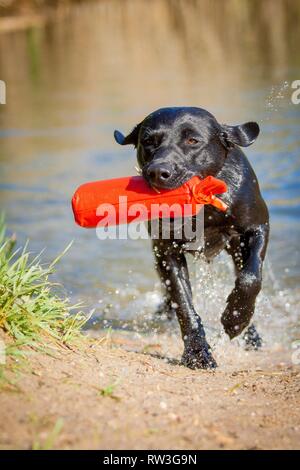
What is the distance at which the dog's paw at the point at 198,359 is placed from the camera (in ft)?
16.8

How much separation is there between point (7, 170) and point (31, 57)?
594 inches

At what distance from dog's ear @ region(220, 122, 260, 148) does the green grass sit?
1.57 m

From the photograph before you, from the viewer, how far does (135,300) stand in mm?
7113

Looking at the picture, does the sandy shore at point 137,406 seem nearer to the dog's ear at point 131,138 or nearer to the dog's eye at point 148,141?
the dog's eye at point 148,141

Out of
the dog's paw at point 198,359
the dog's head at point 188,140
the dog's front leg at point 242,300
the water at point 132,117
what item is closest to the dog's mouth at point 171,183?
the dog's head at point 188,140

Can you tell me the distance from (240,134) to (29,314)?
2058mm

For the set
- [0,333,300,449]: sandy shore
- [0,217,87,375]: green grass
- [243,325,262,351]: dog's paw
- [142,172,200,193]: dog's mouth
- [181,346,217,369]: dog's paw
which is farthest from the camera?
[243,325,262,351]: dog's paw

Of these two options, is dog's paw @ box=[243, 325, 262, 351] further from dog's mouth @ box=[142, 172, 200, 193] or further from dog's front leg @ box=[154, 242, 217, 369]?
dog's mouth @ box=[142, 172, 200, 193]

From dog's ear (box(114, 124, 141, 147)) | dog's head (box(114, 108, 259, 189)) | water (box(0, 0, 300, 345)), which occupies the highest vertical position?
water (box(0, 0, 300, 345))

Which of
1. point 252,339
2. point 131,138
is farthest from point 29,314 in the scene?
point 252,339

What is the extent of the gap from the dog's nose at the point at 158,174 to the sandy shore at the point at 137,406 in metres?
0.98

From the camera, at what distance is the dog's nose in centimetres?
484

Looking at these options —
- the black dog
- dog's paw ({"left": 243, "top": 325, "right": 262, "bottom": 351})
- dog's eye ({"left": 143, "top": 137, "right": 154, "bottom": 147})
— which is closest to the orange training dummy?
the black dog

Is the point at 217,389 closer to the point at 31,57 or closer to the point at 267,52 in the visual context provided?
the point at 267,52
